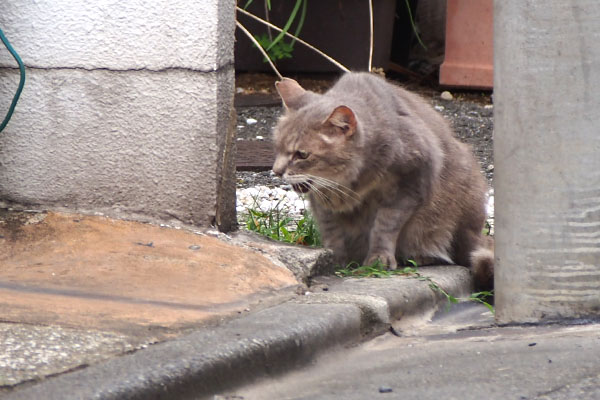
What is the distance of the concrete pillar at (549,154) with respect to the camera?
8.29 feet

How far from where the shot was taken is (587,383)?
2.10 m

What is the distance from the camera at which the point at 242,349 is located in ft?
7.07

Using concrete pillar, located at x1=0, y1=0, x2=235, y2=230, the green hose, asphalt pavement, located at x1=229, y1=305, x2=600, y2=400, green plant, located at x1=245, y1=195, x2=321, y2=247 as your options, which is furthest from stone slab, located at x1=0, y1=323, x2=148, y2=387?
green plant, located at x1=245, y1=195, x2=321, y2=247

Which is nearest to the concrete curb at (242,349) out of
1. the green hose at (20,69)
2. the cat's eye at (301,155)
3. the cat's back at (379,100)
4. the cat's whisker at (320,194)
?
the cat's whisker at (320,194)

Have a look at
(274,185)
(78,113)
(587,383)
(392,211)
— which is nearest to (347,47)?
(274,185)

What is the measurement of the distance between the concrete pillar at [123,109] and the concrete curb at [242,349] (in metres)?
0.67

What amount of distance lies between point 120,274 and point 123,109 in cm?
75

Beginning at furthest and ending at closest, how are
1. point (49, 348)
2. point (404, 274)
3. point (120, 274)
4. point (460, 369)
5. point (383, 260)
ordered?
1. point (383, 260)
2. point (404, 274)
3. point (120, 274)
4. point (460, 369)
5. point (49, 348)

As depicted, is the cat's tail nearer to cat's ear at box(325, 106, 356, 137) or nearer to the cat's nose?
cat's ear at box(325, 106, 356, 137)

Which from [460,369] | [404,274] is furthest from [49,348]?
[404,274]

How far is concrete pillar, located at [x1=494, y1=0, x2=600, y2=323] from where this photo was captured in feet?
8.29

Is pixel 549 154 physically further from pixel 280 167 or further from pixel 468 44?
pixel 468 44

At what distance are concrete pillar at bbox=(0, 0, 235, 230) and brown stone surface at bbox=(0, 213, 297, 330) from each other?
0.44ft

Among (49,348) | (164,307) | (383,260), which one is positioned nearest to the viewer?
(49,348)
